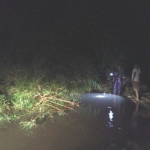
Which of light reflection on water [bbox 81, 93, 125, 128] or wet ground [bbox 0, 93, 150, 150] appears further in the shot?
light reflection on water [bbox 81, 93, 125, 128]

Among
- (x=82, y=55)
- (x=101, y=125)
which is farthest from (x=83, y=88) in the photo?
(x=101, y=125)

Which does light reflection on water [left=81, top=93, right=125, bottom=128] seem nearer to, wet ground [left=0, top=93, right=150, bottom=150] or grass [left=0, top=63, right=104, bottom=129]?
wet ground [left=0, top=93, right=150, bottom=150]

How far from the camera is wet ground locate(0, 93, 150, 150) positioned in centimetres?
567

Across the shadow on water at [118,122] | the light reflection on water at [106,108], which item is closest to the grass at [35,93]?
the light reflection on water at [106,108]

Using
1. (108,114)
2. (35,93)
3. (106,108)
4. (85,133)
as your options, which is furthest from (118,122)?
(35,93)

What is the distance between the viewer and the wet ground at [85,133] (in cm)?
567

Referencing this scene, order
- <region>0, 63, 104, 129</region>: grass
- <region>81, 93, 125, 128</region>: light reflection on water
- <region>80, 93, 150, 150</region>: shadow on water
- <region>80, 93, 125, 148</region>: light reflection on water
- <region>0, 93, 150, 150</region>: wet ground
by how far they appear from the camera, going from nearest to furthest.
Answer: <region>0, 93, 150, 150</region>: wet ground < <region>80, 93, 150, 150</region>: shadow on water < <region>80, 93, 125, 148</region>: light reflection on water < <region>0, 63, 104, 129</region>: grass < <region>81, 93, 125, 128</region>: light reflection on water

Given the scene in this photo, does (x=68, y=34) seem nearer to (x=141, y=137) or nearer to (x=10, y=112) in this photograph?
(x=10, y=112)

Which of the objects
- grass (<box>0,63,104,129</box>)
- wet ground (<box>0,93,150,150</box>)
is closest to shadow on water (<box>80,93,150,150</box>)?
wet ground (<box>0,93,150,150</box>)

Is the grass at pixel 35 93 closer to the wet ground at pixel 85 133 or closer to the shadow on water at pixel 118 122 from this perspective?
the wet ground at pixel 85 133

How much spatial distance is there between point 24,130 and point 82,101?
463 centimetres

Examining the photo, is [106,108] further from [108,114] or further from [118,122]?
[118,122]

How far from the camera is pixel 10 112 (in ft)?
26.7

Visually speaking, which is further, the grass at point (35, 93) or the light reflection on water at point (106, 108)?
the light reflection on water at point (106, 108)
